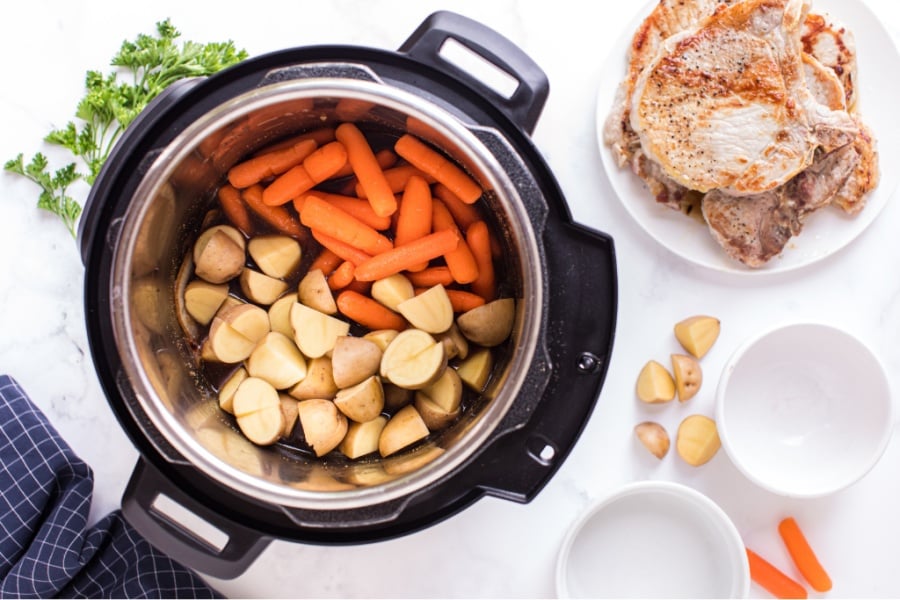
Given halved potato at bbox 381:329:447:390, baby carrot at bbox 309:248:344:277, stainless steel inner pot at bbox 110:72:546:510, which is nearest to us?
stainless steel inner pot at bbox 110:72:546:510

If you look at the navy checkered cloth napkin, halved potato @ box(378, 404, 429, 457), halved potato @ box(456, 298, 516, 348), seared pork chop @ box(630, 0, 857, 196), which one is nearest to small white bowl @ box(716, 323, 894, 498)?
seared pork chop @ box(630, 0, 857, 196)

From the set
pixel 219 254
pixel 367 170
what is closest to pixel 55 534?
pixel 219 254

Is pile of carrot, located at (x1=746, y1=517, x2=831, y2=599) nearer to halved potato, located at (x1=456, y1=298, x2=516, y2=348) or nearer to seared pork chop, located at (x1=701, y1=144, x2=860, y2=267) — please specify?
seared pork chop, located at (x1=701, y1=144, x2=860, y2=267)

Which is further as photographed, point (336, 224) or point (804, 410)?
point (804, 410)

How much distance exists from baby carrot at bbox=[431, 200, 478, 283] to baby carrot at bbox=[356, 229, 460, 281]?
0.5 inches

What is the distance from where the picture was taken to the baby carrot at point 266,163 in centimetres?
114

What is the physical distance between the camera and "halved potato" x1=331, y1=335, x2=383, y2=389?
3.62 ft

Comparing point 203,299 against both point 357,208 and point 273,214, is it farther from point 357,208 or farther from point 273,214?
point 357,208

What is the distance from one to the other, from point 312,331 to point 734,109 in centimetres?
72

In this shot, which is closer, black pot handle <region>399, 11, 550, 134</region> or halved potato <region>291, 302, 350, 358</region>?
black pot handle <region>399, 11, 550, 134</region>

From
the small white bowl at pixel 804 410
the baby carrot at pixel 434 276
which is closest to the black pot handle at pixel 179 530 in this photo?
the baby carrot at pixel 434 276

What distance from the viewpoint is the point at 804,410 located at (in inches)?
53.2

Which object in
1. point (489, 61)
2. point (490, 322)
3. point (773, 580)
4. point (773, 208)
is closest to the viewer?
point (489, 61)

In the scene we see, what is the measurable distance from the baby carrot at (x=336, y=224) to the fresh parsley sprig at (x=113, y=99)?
305 mm
